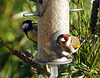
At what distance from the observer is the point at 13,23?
164 cm

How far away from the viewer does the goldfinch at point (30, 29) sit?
1.16 meters

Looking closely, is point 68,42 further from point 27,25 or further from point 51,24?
point 27,25

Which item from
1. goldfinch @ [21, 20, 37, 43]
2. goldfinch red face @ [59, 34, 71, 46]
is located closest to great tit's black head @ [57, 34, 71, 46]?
goldfinch red face @ [59, 34, 71, 46]

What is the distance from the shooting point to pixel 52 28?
996 mm

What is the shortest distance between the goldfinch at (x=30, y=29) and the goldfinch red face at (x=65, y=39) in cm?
23

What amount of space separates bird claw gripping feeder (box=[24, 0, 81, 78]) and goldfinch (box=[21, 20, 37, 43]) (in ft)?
0.47

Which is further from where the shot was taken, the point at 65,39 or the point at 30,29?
the point at 30,29

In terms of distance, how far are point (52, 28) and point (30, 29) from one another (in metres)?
0.23

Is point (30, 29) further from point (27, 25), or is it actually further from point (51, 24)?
point (51, 24)

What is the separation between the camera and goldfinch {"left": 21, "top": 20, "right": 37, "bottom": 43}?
1.16m

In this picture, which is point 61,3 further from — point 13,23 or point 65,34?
point 13,23

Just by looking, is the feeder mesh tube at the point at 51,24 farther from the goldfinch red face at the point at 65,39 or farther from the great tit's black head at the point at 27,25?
the great tit's black head at the point at 27,25

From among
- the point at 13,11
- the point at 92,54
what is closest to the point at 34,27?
the point at 92,54

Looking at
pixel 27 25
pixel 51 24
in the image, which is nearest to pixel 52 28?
pixel 51 24
